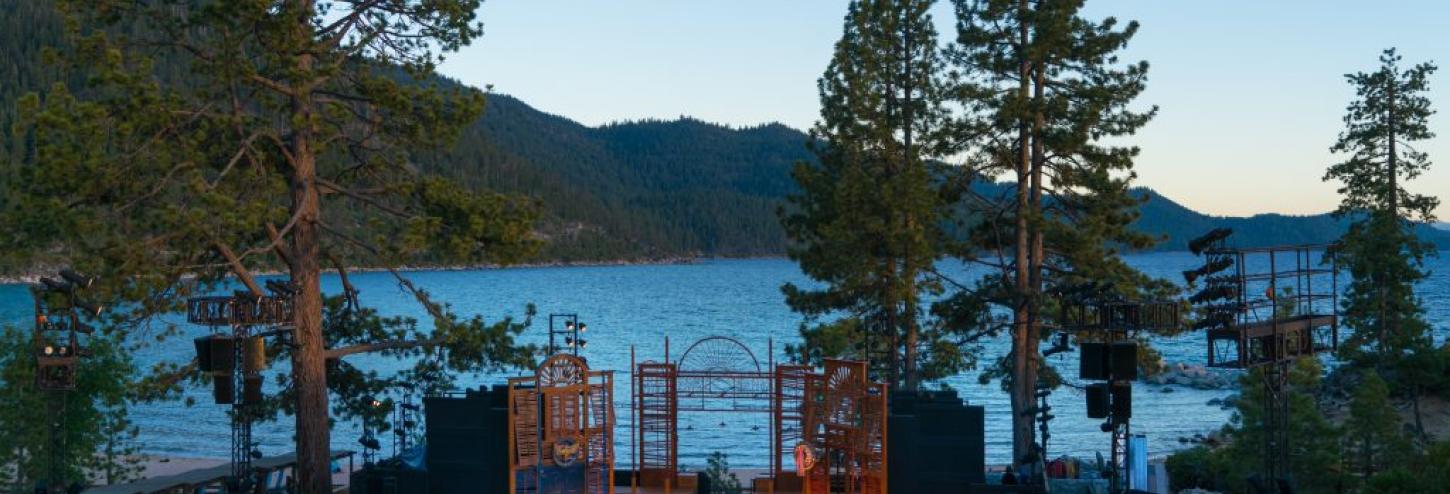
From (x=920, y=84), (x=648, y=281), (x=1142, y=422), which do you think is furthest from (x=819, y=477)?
(x=648, y=281)

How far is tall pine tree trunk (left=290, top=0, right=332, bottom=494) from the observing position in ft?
56.6

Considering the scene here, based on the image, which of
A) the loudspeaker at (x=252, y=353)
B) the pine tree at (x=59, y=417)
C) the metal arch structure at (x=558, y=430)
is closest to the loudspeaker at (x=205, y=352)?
the loudspeaker at (x=252, y=353)

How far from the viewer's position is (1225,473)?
25.3m

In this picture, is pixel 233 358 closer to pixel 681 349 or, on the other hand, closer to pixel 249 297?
pixel 249 297

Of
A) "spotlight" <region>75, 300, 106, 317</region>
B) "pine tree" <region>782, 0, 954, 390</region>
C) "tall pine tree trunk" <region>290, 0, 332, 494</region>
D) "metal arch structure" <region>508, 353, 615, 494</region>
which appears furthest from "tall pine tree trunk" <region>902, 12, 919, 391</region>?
"spotlight" <region>75, 300, 106, 317</region>

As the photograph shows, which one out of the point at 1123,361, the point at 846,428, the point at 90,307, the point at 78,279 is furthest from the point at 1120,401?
the point at 78,279

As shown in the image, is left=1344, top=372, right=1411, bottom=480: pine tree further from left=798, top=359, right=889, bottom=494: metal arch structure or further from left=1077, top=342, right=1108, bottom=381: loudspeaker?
left=798, top=359, right=889, bottom=494: metal arch structure

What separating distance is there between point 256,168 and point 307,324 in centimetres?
241

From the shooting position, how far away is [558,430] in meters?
16.4

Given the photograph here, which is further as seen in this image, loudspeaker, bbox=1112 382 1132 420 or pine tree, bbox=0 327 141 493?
pine tree, bbox=0 327 141 493

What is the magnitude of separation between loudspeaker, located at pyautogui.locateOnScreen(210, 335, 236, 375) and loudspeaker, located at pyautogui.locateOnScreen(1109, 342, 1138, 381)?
11683 millimetres

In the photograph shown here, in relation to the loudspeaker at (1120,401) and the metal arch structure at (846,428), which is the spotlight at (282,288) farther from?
the loudspeaker at (1120,401)

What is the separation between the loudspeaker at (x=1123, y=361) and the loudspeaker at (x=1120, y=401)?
0.47 feet

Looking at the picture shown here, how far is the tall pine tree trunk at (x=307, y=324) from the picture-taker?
1727cm
